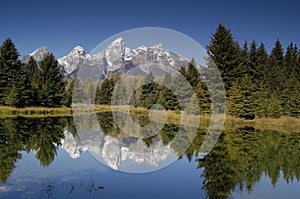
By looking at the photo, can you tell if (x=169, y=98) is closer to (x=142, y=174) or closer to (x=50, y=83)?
(x=50, y=83)

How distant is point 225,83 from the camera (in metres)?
32.4

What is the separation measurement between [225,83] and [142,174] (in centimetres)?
2407

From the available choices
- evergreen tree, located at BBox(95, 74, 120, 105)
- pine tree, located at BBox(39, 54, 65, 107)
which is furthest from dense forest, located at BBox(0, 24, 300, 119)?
evergreen tree, located at BBox(95, 74, 120, 105)

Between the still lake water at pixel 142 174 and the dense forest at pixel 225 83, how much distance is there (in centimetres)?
1424

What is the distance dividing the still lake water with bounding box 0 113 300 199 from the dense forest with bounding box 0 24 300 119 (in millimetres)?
14237

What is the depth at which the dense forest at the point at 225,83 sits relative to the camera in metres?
29.8

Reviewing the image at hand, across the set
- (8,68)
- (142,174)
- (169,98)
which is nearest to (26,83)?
(8,68)

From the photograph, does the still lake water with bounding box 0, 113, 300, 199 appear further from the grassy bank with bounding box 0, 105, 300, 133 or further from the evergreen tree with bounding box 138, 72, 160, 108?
the evergreen tree with bounding box 138, 72, 160, 108

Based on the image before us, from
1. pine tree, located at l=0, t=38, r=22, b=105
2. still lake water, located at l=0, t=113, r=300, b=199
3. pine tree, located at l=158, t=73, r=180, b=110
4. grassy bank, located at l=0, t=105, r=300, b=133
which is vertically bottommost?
still lake water, located at l=0, t=113, r=300, b=199

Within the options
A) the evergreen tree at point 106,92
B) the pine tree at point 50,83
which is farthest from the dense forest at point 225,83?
the evergreen tree at point 106,92

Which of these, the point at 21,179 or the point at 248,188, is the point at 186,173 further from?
the point at 21,179

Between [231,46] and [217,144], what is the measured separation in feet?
67.5

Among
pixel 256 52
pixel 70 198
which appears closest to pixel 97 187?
pixel 70 198

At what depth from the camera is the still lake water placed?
7746 mm
